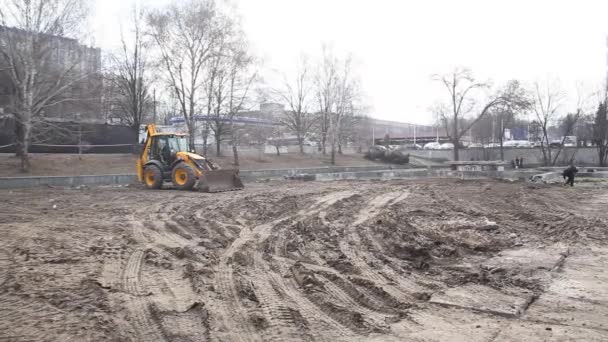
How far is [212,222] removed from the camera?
36.3 ft

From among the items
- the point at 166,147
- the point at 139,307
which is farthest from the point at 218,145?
the point at 139,307

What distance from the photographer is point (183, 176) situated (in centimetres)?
1902

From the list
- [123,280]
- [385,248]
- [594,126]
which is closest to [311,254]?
[385,248]

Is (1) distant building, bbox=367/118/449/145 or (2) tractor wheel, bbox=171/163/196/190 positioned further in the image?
(1) distant building, bbox=367/118/449/145

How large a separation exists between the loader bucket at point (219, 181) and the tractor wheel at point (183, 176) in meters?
0.45

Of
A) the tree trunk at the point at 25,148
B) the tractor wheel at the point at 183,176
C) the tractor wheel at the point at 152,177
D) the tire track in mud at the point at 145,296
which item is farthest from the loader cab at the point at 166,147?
the tire track in mud at the point at 145,296

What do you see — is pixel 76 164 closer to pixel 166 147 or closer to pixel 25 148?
pixel 25 148

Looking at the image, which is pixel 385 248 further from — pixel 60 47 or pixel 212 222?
pixel 60 47

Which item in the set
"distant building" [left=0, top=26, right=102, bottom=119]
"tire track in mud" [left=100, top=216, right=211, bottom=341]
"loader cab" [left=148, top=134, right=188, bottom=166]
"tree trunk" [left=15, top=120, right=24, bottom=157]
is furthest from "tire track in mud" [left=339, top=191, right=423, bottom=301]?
"tree trunk" [left=15, top=120, right=24, bottom=157]

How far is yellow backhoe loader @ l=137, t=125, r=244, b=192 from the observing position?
18594 millimetres

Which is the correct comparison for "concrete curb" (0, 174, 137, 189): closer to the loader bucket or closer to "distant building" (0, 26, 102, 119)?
"distant building" (0, 26, 102, 119)

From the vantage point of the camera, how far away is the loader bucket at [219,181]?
18344 mm

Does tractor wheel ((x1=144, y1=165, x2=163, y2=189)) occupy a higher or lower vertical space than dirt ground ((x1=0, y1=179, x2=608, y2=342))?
higher

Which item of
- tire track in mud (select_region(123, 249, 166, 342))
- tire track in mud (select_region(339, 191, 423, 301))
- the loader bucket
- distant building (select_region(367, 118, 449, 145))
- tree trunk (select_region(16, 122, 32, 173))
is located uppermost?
distant building (select_region(367, 118, 449, 145))
